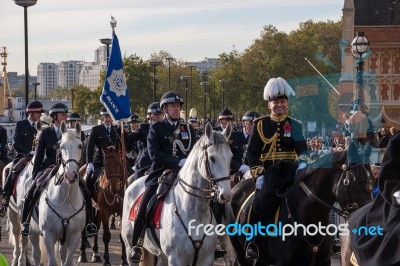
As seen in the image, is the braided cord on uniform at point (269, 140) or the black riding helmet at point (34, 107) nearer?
the braided cord on uniform at point (269, 140)

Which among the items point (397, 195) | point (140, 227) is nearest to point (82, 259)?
point (140, 227)

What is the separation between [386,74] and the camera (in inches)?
2468

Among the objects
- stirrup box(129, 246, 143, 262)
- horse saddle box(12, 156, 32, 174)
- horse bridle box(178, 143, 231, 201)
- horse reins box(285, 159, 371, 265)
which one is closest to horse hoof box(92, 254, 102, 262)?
horse saddle box(12, 156, 32, 174)

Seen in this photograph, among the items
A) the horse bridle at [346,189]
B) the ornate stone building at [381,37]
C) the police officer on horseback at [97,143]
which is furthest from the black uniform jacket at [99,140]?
the ornate stone building at [381,37]

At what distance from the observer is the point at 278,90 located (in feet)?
40.4

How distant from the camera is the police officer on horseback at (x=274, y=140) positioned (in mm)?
12242

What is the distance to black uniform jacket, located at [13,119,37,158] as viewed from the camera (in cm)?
1931

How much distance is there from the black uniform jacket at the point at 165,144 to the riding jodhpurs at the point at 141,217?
0.44ft

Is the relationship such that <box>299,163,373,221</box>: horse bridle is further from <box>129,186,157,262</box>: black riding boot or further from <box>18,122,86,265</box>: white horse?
<box>18,122,86,265</box>: white horse

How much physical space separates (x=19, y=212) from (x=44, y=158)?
4.27 ft

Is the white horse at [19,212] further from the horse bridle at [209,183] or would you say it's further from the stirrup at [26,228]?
the horse bridle at [209,183]

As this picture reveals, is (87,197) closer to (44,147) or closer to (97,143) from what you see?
(44,147)

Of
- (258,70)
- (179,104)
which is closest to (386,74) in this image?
(258,70)

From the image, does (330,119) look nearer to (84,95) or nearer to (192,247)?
(192,247)
